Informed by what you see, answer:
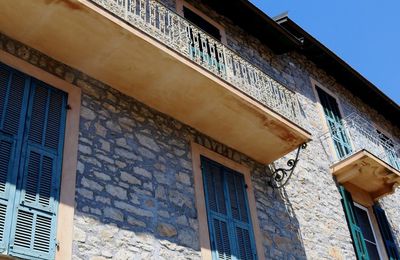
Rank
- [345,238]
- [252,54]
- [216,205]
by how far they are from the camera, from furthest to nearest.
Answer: [252,54], [345,238], [216,205]

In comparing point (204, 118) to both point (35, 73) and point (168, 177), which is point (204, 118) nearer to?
point (168, 177)

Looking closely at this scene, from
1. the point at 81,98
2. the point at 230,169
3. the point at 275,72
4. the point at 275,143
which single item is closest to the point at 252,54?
the point at 275,72

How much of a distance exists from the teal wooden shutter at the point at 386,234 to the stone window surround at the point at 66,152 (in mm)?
7457

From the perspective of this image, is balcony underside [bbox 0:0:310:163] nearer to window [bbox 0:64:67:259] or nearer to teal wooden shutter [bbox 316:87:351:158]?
window [bbox 0:64:67:259]

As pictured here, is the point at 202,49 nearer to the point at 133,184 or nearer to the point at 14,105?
the point at 133,184

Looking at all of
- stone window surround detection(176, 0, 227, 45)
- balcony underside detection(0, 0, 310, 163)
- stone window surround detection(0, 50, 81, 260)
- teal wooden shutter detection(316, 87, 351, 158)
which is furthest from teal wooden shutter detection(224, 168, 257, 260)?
teal wooden shutter detection(316, 87, 351, 158)

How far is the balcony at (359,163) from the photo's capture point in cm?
1062

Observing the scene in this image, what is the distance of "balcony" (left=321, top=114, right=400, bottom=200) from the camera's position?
10.6 meters

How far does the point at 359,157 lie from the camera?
411 inches

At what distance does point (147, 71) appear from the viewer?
726cm

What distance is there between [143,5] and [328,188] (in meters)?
5.17

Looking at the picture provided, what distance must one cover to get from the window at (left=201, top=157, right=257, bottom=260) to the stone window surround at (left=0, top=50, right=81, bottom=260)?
84.9 inches

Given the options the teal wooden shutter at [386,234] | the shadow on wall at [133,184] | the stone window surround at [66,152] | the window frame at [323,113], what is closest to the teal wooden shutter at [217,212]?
the shadow on wall at [133,184]

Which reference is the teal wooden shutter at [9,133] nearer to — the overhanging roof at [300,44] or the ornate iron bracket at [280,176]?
the ornate iron bracket at [280,176]
